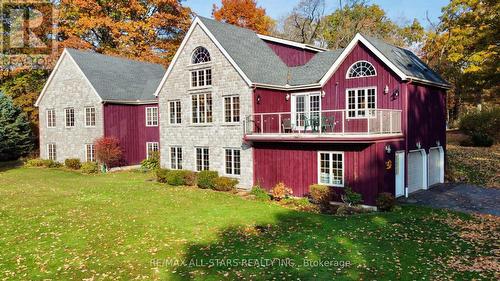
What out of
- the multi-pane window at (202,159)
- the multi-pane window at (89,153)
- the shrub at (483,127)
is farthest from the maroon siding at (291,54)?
the shrub at (483,127)

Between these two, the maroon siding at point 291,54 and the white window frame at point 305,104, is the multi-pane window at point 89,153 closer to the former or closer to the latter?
the maroon siding at point 291,54

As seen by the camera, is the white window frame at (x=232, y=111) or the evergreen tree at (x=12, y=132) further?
the evergreen tree at (x=12, y=132)

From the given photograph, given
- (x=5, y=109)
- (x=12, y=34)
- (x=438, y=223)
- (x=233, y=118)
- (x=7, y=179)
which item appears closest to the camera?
(x=438, y=223)

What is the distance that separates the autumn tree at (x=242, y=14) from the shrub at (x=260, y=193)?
36394 millimetres

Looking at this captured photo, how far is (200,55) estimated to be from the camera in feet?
85.8

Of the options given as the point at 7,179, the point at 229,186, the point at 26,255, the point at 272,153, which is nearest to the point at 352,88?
the point at 272,153

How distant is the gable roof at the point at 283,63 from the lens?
2156 cm

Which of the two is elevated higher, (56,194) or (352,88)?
(352,88)

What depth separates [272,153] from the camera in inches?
876

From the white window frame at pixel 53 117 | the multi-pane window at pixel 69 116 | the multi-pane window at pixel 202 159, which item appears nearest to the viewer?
the multi-pane window at pixel 202 159

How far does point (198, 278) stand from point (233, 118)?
14.9m

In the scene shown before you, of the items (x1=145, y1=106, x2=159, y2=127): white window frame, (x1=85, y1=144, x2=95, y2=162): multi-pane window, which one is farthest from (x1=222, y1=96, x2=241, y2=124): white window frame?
(x1=85, y1=144, x2=95, y2=162): multi-pane window

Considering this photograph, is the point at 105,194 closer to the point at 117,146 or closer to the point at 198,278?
the point at 117,146

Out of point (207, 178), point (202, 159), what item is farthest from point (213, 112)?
point (207, 178)
